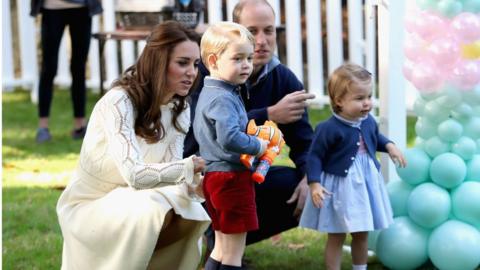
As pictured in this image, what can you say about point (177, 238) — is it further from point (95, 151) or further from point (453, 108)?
point (453, 108)

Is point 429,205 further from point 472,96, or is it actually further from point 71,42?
point 71,42

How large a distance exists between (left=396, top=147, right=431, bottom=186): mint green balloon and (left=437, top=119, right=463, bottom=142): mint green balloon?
0.12 m

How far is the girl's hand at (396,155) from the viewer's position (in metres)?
3.93

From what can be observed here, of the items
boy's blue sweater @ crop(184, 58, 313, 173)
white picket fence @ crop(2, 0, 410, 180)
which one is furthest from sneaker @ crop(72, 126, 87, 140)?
boy's blue sweater @ crop(184, 58, 313, 173)

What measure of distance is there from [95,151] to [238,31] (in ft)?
2.19

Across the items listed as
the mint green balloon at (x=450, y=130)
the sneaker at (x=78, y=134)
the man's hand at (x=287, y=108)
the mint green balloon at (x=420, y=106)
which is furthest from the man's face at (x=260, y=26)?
the sneaker at (x=78, y=134)

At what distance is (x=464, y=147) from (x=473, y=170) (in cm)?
12

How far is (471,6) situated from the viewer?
3.98 meters

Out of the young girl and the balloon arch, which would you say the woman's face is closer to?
the young girl

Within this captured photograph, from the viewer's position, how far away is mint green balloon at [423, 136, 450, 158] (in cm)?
408

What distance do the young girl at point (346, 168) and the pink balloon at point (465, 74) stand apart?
362mm

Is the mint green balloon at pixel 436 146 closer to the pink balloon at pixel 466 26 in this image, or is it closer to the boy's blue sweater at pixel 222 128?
the pink balloon at pixel 466 26

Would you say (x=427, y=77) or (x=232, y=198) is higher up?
(x=427, y=77)

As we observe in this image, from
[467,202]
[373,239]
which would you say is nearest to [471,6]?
[467,202]
